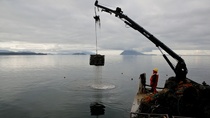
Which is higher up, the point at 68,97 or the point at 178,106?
the point at 178,106

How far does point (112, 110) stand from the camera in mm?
20812

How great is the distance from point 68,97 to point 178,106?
20.2 metres

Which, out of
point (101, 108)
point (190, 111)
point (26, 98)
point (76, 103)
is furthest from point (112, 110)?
point (26, 98)

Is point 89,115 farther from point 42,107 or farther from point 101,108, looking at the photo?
point 42,107

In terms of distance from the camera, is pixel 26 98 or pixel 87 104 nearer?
pixel 87 104

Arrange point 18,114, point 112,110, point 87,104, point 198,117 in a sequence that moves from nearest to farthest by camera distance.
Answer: point 198,117 < point 18,114 < point 112,110 < point 87,104

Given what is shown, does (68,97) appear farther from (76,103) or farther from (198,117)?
(198,117)

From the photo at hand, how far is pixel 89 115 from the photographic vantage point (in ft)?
63.5

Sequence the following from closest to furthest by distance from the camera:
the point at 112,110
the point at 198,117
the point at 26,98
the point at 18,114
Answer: the point at 198,117 < the point at 18,114 < the point at 112,110 < the point at 26,98

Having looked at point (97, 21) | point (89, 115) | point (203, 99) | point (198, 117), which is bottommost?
point (89, 115)

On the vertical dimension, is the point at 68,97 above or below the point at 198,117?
below

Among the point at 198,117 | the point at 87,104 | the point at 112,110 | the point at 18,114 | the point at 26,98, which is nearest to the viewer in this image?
the point at 198,117

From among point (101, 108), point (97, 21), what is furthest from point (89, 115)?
point (97, 21)

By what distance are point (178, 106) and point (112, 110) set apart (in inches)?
476
